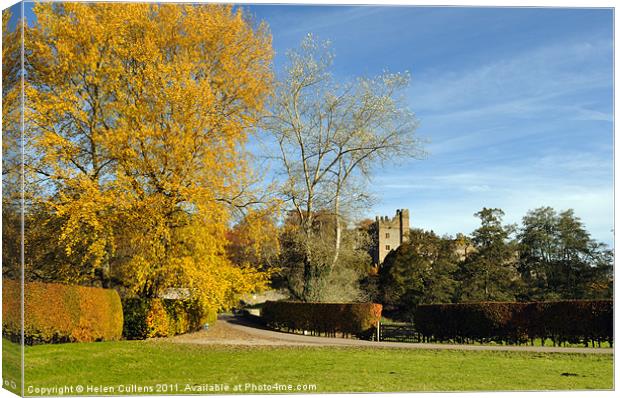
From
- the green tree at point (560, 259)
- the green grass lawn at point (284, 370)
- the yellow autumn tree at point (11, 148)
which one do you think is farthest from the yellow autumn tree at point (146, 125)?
the green tree at point (560, 259)

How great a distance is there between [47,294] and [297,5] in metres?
6.05

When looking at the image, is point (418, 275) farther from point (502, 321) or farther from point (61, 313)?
point (61, 313)

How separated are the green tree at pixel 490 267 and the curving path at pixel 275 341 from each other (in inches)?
67.8

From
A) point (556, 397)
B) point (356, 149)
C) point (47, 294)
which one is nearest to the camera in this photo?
point (556, 397)

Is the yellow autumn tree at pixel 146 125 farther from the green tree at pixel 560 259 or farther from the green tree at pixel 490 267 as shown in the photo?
the green tree at pixel 560 259

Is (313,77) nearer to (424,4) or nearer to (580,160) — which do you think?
(424,4)

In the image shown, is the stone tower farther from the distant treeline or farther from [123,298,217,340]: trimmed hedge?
[123,298,217,340]: trimmed hedge

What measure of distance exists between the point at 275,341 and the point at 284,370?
10.1 feet

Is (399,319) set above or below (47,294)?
below

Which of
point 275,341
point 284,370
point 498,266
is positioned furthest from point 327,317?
point 284,370

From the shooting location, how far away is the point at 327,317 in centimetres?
1351

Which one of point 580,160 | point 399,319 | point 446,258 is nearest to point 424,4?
point 580,160

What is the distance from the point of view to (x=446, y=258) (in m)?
13.0

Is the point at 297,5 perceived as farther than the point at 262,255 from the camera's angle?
No
